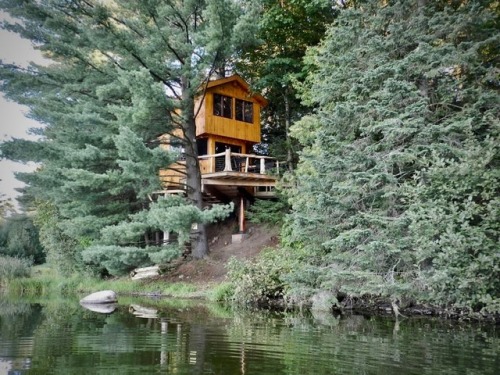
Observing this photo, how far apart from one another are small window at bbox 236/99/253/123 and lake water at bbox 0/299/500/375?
484 inches

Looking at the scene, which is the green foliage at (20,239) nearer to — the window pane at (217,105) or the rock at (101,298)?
the rock at (101,298)

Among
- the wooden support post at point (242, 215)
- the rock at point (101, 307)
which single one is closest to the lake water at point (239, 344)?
the rock at point (101, 307)

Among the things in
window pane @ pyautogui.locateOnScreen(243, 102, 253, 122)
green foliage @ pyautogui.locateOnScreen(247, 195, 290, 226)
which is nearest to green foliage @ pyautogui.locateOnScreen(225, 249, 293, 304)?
green foliage @ pyautogui.locateOnScreen(247, 195, 290, 226)

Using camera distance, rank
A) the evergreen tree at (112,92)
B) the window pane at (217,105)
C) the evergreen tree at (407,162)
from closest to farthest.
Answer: the evergreen tree at (407,162) < the evergreen tree at (112,92) < the window pane at (217,105)

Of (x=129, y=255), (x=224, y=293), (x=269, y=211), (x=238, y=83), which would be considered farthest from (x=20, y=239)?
(x=224, y=293)

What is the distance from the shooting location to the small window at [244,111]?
2149 centimetres

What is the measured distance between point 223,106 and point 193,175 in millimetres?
4417

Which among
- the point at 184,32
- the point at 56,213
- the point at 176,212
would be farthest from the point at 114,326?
the point at 56,213

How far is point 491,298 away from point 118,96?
50.1 ft

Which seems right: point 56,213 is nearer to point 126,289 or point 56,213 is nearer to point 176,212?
point 126,289

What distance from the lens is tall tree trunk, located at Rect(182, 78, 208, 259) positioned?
17.7m

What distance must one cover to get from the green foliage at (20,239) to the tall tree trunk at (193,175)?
15.0 meters

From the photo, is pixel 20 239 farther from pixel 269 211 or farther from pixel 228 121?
pixel 269 211

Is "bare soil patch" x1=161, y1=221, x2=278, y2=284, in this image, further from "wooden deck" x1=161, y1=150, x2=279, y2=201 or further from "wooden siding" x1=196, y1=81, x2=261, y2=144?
"wooden siding" x1=196, y1=81, x2=261, y2=144
